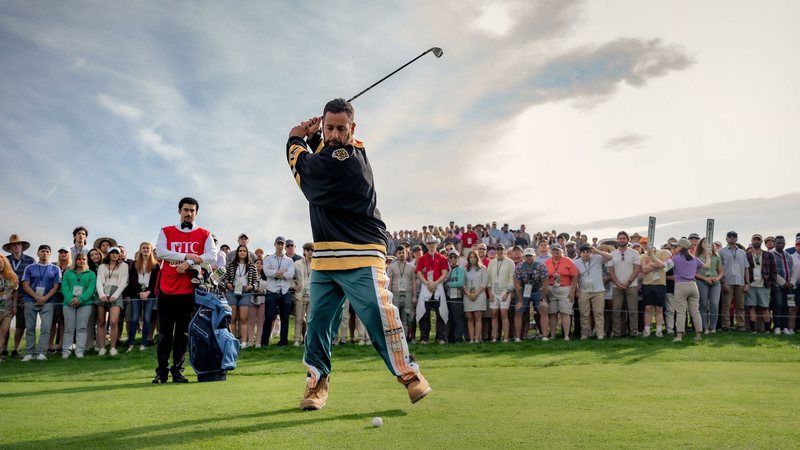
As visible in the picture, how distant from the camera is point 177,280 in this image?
27.8ft

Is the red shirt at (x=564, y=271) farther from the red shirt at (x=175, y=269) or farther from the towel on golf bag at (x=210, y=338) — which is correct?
the red shirt at (x=175, y=269)

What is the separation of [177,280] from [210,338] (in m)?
0.89

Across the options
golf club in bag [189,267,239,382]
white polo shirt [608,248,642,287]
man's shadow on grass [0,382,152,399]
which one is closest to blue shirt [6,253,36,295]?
man's shadow on grass [0,382,152,399]

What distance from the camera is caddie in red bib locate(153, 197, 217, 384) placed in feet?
27.6

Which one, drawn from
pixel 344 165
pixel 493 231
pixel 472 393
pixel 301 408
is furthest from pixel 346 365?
pixel 493 231

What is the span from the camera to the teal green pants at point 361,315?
532 centimetres

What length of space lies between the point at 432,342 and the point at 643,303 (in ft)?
17.4

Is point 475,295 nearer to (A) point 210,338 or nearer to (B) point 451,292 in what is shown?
(B) point 451,292

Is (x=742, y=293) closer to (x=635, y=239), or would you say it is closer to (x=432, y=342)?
(x=635, y=239)

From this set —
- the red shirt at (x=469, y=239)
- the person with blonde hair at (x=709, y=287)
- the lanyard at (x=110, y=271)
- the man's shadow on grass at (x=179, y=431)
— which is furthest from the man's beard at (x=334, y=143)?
the red shirt at (x=469, y=239)

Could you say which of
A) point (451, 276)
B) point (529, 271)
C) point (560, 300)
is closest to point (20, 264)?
point (451, 276)

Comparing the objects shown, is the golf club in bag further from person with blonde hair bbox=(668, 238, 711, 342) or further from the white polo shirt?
person with blonde hair bbox=(668, 238, 711, 342)

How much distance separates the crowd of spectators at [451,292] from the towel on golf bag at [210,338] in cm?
604

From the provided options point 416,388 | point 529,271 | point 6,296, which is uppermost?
point 529,271
